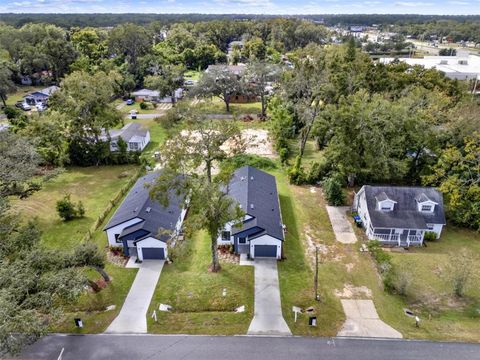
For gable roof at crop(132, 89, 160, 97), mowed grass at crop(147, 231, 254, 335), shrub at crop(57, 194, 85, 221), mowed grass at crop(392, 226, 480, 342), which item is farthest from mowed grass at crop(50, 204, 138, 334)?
gable roof at crop(132, 89, 160, 97)

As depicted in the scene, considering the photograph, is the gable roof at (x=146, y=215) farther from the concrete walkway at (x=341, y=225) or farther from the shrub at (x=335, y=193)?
the shrub at (x=335, y=193)

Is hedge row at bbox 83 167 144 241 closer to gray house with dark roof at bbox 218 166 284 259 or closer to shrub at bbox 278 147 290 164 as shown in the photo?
gray house with dark roof at bbox 218 166 284 259

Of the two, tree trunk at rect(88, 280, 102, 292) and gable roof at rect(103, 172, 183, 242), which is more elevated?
gable roof at rect(103, 172, 183, 242)

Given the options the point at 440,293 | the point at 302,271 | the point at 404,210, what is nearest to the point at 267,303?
the point at 302,271

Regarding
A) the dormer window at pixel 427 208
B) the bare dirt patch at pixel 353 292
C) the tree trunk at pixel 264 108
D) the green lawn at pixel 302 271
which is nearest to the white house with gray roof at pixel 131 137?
the tree trunk at pixel 264 108

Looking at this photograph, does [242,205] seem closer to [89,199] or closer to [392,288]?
[392,288]

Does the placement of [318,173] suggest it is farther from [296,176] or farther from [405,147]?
[405,147]
